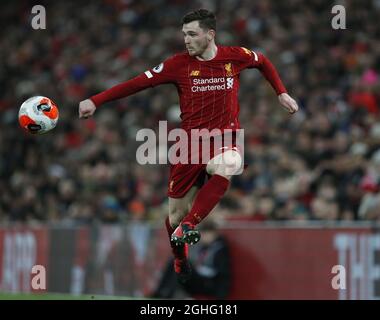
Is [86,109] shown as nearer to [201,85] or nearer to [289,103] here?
[201,85]

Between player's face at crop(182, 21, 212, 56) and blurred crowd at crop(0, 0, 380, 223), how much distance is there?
4151 millimetres

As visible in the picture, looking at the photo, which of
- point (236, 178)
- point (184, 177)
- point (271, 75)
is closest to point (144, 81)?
point (184, 177)

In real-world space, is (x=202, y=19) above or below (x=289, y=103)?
above

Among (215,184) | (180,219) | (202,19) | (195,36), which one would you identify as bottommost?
(180,219)

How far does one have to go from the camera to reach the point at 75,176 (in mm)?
18922

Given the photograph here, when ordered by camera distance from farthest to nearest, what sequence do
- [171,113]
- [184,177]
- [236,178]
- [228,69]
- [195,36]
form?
[171,113], [236,178], [184,177], [228,69], [195,36]

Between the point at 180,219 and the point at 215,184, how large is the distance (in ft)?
2.60

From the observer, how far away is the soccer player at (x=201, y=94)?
29.5 feet

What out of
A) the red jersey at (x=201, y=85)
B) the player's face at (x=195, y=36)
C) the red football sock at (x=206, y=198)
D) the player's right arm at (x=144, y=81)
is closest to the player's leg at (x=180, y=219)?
the red football sock at (x=206, y=198)

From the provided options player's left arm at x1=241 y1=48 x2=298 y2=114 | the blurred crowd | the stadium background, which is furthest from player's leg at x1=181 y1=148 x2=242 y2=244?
the blurred crowd

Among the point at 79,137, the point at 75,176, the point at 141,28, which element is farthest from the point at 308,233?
the point at 141,28

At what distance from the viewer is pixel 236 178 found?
1561 centimetres

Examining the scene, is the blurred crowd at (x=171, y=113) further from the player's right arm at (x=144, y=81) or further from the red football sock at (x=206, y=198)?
the player's right arm at (x=144, y=81)

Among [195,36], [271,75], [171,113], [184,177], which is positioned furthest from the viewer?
[171,113]
